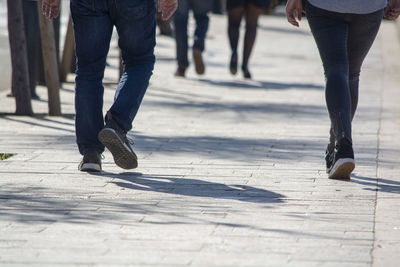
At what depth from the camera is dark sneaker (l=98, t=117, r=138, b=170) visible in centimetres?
612

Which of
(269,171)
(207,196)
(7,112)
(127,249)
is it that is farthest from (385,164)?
(7,112)

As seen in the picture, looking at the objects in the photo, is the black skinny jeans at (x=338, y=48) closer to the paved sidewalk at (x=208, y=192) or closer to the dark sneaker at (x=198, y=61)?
the paved sidewalk at (x=208, y=192)

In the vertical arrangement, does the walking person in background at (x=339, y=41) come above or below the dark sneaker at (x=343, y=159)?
above

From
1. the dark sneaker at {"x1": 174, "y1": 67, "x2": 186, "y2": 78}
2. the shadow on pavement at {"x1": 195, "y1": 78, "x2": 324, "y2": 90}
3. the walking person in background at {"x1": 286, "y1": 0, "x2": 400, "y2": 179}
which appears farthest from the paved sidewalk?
the dark sneaker at {"x1": 174, "y1": 67, "x2": 186, "y2": 78}

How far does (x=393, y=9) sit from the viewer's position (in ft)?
21.0

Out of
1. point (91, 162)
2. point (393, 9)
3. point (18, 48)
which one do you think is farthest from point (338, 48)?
point (18, 48)

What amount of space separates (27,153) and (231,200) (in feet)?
6.51

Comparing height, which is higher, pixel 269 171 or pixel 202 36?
pixel 269 171

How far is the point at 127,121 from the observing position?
633 cm

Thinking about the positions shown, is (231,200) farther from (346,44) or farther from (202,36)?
(202,36)

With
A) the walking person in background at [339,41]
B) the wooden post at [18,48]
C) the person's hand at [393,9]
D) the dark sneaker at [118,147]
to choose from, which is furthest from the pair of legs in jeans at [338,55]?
the wooden post at [18,48]

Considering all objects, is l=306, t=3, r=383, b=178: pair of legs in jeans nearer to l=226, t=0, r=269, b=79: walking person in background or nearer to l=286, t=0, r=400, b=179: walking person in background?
l=286, t=0, r=400, b=179: walking person in background

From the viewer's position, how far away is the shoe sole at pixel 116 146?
20.1ft

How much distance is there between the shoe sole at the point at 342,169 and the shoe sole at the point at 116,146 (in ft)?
3.73
